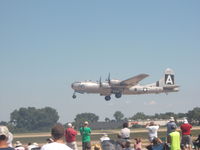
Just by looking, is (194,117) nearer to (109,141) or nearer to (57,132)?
(109,141)

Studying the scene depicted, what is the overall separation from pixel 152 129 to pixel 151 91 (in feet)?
167

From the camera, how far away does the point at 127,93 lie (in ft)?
231

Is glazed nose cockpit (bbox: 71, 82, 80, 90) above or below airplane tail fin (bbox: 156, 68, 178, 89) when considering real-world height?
below

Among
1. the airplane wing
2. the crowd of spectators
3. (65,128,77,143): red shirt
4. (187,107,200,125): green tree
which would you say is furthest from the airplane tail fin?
(65,128,77,143): red shirt

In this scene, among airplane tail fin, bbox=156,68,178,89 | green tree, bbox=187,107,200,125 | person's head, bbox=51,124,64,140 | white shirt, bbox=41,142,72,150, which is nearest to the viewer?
white shirt, bbox=41,142,72,150

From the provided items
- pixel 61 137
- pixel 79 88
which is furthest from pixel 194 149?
pixel 79 88

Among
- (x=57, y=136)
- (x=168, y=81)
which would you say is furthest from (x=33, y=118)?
(x=57, y=136)

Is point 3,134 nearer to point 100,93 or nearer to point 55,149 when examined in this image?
point 55,149

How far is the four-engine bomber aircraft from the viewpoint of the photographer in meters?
64.6

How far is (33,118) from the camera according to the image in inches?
4616

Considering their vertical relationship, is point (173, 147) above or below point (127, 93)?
below

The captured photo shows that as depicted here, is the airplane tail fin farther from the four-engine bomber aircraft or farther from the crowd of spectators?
the crowd of spectators

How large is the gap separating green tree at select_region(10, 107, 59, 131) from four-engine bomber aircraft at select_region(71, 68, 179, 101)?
47367 millimetres

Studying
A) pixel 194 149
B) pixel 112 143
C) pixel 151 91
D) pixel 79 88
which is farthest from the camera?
pixel 151 91
